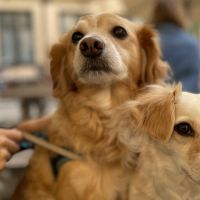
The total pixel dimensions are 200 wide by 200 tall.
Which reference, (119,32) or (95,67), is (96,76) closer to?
(95,67)

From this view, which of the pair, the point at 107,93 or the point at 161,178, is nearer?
the point at 161,178

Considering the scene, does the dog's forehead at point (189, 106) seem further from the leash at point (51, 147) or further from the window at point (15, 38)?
the window at point (15, 38)

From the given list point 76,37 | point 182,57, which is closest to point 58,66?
point 76,37

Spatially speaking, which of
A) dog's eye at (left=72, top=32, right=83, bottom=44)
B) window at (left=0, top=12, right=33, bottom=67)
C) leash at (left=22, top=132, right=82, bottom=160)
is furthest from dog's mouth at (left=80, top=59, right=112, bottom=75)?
window at (left=0, top=12, right=33, bottom=67)

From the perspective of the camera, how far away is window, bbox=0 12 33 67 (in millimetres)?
5757

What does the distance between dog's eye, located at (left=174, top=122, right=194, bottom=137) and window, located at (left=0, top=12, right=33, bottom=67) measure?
505 cm

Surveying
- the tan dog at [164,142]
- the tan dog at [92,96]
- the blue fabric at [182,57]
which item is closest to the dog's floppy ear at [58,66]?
the tan dog at [92,96]

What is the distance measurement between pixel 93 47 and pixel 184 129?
1.13 ft

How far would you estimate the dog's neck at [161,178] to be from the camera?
34.6 inches

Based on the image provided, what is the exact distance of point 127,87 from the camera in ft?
3.69

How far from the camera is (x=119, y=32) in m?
1.15

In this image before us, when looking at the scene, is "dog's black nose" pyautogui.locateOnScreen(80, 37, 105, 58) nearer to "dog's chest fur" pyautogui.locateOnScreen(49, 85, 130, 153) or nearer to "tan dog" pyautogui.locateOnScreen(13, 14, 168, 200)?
"tan dog" pyautogui.locateOnScreen(13, 14, 168, 200)

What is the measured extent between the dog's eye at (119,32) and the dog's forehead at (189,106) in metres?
0.33

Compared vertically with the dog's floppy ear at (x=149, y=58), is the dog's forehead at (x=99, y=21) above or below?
above
